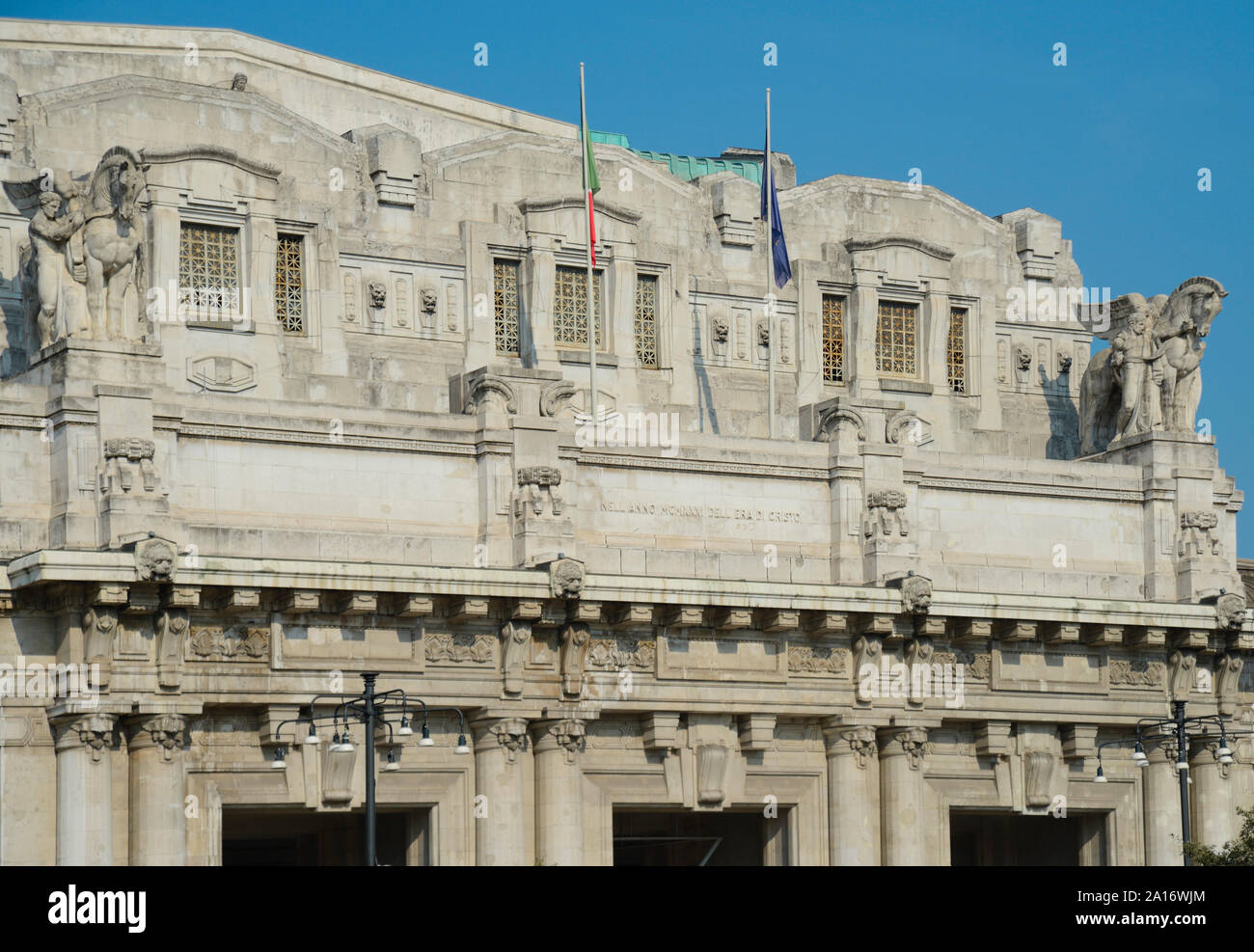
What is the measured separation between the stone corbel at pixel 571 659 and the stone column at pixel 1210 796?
1332 centimetres

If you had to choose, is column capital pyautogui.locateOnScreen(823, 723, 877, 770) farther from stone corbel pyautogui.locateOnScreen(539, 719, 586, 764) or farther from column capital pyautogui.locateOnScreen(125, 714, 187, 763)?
column capital pyautogui.locateOnScreen(125, 714, 187, 763)

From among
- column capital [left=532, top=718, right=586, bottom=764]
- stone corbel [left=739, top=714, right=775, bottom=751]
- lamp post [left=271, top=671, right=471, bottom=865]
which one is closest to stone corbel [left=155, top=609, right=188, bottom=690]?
lamp post [left=271, top=671, right=471, bottom=865]

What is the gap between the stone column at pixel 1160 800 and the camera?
4522 cm

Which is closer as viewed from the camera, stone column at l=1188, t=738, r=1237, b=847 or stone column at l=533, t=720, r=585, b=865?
stone column at l=533, t=720, r=585, b=865

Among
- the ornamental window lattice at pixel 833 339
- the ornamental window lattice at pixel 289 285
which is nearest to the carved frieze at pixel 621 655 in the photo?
the ornamental window lattice at pixel 289 285

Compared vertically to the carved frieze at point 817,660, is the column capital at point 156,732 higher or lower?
lower

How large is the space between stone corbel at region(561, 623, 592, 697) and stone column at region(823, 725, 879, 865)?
5.28 metres

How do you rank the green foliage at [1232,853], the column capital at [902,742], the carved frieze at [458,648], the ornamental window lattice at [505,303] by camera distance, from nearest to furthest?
the green foliage at [1232,853]
the carved frieze at [458,648]
the column capital at [902,742]
the ornamental window lattice at [505,303]

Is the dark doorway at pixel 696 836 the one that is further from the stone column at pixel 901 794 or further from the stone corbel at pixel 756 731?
the stone column at pixel 901 794

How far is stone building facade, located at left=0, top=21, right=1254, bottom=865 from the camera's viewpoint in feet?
123

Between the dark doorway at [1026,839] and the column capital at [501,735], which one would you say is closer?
the column capital at [501,735]

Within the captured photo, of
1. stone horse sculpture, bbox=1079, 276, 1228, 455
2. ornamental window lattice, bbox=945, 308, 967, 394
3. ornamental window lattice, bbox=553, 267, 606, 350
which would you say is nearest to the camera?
ornamental window lattice, bbox=553, 267, 606, 350

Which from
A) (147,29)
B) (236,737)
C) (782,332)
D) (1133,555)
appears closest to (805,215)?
(782,332)

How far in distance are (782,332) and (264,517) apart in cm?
1335
